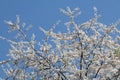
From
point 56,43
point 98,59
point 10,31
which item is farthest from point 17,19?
point 98,59

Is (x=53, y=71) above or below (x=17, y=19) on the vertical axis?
below

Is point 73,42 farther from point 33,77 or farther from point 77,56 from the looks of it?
point 33,77

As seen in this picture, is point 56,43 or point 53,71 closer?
point 53,71

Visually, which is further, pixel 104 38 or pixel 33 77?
pixel 104 38

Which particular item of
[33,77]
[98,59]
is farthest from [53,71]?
[98,59]

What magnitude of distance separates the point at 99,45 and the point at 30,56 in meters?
2.14

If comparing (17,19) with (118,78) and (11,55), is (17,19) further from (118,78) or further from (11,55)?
(118,78)

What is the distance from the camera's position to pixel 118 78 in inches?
533

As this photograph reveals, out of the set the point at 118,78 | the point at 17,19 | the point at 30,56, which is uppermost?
the point at 17,19

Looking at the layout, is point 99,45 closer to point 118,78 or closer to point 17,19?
point 118,78

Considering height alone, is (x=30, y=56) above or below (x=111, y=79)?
above

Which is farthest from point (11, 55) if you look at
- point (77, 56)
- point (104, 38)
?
point (104, 38)

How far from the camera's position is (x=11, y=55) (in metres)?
13.7

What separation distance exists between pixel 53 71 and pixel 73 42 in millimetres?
1428
